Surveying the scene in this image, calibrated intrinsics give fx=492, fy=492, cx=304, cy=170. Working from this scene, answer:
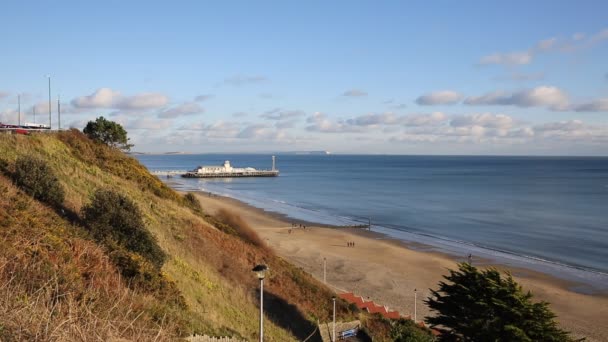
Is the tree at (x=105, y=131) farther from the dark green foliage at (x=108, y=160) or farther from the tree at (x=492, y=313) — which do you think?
the tree at (x=492, y=313)

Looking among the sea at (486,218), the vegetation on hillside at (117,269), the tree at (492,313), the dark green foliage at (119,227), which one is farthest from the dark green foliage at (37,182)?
the sea at (486,218)

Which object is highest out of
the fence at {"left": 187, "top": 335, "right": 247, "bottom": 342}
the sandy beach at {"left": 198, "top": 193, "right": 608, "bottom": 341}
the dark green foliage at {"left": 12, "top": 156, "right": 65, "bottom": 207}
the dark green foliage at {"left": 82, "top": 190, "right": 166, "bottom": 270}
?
the dark green foliage at {"left": 12, "top": 156, "right": 65, "bottom": 207}

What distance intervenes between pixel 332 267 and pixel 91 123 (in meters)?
21.2

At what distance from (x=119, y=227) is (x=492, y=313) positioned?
40.6 feet

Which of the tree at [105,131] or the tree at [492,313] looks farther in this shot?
the tree at [105,131]

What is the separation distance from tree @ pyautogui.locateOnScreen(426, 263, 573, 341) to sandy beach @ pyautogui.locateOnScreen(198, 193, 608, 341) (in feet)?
35.6

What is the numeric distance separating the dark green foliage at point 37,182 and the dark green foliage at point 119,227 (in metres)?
1.52

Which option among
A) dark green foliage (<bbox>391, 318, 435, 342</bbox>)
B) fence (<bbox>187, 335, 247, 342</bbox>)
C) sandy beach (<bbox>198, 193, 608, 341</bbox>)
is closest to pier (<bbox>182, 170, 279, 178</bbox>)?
sandy beach (<bbox>198, 193, 608, 341</bbox>)

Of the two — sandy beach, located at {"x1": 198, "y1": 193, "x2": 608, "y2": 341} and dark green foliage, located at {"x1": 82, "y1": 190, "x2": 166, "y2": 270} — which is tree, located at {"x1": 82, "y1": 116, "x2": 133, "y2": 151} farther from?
dark green foliage, located at {"x1": 82, "y1": 190, "x2": 166, "y2": 270}

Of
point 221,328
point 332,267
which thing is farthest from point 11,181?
point 332,267

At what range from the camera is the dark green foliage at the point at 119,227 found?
47.1 ft

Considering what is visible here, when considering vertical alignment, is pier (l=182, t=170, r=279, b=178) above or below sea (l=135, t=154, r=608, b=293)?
above

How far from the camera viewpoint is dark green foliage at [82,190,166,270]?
14359mm

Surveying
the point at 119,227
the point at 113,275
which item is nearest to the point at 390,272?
the point at 119,227
